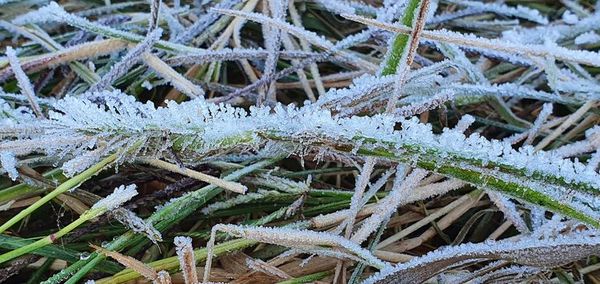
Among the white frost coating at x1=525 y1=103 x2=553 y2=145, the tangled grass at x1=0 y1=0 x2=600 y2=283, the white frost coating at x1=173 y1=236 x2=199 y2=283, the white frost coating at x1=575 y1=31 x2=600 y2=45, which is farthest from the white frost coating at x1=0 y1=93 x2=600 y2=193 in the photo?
the white frost coating at x1=575 y1=31 x2=600 y2=45

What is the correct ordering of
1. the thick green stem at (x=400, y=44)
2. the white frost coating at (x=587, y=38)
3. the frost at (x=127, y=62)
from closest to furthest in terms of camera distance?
the thick green stem at (x=400, y=44), the frost at (x=127, y=62), the white frost coating at (x=587, y=38)

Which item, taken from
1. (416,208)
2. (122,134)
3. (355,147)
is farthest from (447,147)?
(122,134)

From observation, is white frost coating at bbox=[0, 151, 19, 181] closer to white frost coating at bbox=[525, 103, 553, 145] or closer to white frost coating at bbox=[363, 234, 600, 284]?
white frost coating at bbox=[363, 234, 600, 284]

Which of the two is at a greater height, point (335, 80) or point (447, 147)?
point (335, 80)

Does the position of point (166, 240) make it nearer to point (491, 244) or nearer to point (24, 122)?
point (24, 122)

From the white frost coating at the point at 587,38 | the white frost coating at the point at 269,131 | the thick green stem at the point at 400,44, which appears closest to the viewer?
the white frost coating at the point at 269,131

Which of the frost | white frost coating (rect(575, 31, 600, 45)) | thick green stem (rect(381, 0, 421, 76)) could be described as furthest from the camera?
white frost coating (rect(575, 31, 600, 45))

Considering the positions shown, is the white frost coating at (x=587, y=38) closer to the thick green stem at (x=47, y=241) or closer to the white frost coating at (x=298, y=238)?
the white frost coating at (x=298, y=238)

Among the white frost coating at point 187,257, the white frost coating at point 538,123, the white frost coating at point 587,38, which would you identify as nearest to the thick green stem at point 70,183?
the white frost coating at point 187,257

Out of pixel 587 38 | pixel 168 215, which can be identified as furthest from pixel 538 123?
pixel 168 215

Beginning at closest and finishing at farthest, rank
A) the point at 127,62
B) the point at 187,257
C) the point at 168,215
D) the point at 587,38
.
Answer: the point at 187,257 < the point at 168,215 < the point at 127,62 < the point at 587,38

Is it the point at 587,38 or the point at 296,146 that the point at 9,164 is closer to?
the point at 296,146
